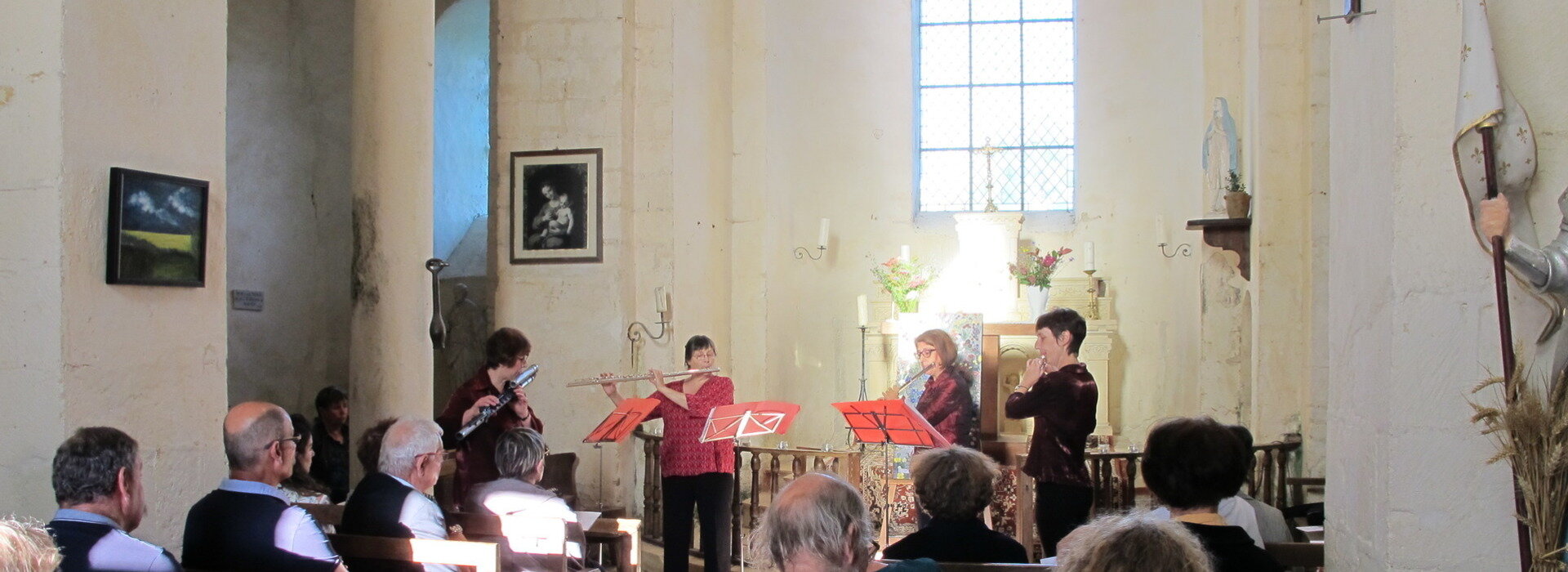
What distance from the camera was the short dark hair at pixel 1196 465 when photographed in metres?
3.05

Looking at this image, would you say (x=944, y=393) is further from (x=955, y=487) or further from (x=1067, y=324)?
(x=955, y=487)

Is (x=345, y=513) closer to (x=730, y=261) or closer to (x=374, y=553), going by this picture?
(x=374, y=553)

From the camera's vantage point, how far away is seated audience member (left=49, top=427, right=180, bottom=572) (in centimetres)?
292

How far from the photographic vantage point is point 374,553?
3455mm

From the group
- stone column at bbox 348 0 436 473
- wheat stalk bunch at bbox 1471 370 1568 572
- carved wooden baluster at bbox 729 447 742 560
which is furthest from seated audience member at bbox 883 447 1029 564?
stone column at bbox 348 0 436 473

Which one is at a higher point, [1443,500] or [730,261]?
[730,261]

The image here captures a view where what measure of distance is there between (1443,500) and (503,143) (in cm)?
664

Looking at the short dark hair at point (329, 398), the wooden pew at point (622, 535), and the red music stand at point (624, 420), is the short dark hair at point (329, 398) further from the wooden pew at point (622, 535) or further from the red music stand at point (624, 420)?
the wooden pew at point (622, 535)

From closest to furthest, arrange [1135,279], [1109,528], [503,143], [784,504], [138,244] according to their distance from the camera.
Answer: [1109,528]
[784,504]
[138,244]
[503,143]
[1135,279]

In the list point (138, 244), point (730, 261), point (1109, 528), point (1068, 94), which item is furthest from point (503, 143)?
point (1109, 528)

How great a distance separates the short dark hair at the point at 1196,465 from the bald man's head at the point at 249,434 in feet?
7.04

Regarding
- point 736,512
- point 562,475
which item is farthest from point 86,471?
point 562,475

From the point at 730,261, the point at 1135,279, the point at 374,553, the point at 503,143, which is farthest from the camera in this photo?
A: the point at 1135,279

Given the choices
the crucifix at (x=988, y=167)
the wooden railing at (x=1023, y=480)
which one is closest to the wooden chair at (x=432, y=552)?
the wooden railing at (x=1023, y=480)
